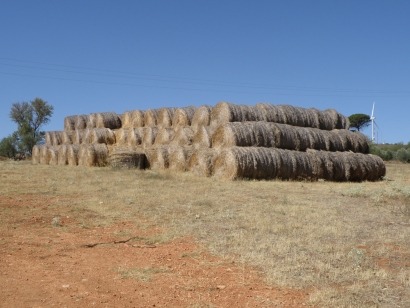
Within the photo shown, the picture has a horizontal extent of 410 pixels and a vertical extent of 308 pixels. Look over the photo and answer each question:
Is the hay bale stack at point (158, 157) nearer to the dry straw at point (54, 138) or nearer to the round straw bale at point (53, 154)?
the round straw bale at point (53, 154)

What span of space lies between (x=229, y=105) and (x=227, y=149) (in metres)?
3.05

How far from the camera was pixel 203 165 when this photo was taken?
1891 centimetres

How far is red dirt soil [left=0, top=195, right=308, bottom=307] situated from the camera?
5008mm

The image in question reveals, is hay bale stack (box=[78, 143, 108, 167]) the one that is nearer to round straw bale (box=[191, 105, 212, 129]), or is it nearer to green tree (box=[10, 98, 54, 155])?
round straw bale (box=[191, 105, 212, 129])

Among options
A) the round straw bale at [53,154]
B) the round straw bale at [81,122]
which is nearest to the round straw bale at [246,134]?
A: the round straw bale at [53,154]

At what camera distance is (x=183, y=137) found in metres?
22.1

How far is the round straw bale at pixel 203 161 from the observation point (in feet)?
61.4

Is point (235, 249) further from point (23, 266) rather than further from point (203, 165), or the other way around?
point (203, 165)

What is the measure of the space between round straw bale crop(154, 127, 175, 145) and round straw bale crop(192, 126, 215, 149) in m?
2.58

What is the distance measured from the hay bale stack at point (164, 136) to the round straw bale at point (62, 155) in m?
6.50

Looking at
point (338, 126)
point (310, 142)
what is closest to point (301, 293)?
point (310, 142)

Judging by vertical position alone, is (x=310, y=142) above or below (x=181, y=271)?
above

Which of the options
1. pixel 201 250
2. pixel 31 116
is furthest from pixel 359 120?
pixel 201 250

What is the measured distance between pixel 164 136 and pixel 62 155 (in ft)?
25.5
